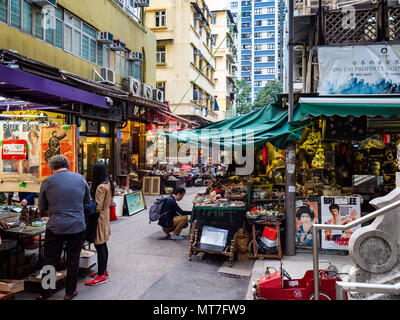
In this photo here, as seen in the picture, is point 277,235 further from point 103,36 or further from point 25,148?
point 103,36

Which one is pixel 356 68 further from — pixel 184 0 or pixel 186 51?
pixel 184 0

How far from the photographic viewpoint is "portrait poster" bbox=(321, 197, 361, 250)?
7.09m

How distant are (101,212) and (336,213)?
487 centimetres

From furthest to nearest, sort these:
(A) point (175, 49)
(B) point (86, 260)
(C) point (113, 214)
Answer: (A) point (175, 49)
(C) point (113, 214)
(B) point (86, 260)

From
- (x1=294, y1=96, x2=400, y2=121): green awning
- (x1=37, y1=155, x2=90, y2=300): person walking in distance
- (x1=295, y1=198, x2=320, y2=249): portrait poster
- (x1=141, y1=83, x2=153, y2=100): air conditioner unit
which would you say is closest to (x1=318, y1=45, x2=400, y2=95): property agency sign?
(x1=294, y1=96, x2=400, y2=121): green awning

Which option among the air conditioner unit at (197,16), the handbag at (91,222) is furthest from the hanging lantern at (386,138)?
the air conditioner unit at (197,16)

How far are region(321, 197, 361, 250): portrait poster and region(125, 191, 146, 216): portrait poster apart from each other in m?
7.00

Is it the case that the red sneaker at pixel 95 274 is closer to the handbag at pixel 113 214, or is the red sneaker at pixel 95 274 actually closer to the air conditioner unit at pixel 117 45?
the handbag at pixel 113 214

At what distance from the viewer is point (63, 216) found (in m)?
4.62

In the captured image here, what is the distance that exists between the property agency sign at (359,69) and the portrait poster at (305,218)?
2.84m

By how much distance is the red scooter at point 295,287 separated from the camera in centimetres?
415

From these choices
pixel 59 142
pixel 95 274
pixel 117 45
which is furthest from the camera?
pixel 117 45

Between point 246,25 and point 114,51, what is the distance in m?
92.9

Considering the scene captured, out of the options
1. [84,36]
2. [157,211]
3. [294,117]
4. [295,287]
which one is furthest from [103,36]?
[295,287]
